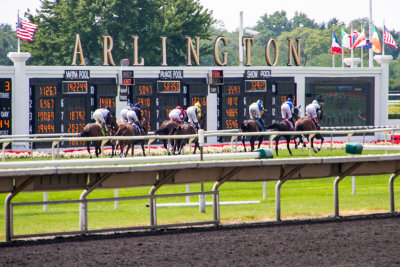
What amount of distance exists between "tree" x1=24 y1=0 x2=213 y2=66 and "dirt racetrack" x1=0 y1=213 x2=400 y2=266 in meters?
51.2

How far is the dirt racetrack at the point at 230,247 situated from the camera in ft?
26.8

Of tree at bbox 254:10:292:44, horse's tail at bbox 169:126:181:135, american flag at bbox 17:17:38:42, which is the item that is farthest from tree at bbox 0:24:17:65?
horse's tail at bbox 169:126:181:135

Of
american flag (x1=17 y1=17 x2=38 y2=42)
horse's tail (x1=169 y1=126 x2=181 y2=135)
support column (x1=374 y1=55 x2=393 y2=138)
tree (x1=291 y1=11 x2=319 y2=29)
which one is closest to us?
horse's tail (x1=169 y1=126 x2=181 y2=135)

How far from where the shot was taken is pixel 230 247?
8.98 m

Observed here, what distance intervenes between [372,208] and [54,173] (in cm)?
524

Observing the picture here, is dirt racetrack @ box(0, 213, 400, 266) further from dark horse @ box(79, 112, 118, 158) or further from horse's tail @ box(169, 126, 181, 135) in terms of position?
horse's tail @ box(169, 126, 181, 135)

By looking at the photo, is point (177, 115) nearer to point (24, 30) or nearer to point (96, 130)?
point (96, 130)

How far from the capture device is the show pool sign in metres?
26.8

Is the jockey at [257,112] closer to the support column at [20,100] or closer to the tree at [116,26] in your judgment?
the support column at [20,100]

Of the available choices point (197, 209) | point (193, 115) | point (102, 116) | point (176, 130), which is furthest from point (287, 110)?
point (197, 209)

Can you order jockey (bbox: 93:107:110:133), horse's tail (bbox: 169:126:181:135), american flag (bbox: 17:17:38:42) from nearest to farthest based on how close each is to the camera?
jockey (bbox: 93:107:110:133), horse's tail (bbox: 169:126:181:135), american flag (bbox: 17:17:38:42)

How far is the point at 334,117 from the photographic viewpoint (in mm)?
34344

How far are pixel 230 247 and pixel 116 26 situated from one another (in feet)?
176

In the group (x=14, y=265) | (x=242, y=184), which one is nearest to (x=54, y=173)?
(x=14, y=265)
